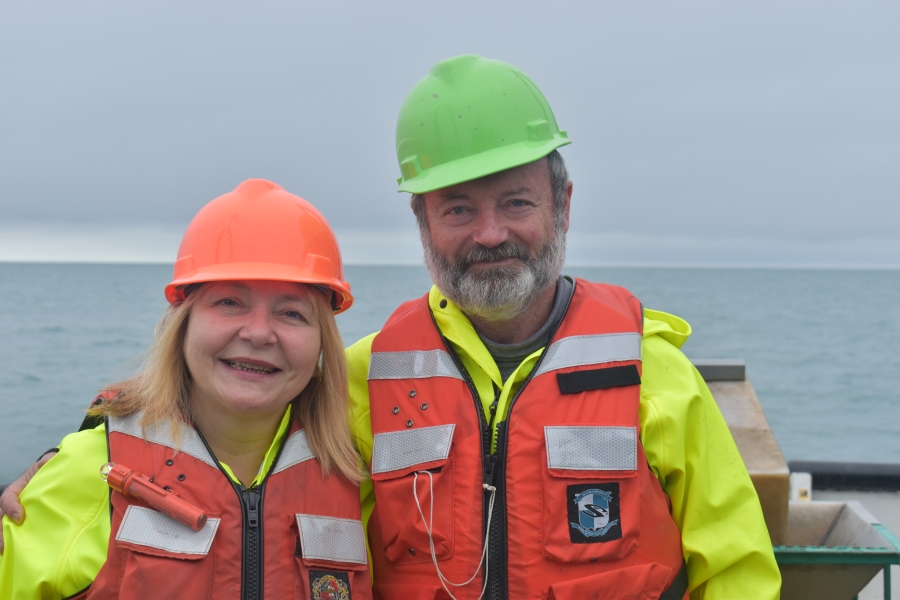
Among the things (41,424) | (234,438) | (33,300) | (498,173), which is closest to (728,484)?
(498,173)

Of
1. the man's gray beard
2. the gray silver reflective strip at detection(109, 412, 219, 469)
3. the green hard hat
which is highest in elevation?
the green hard hat

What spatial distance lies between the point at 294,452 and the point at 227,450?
0.19 meters

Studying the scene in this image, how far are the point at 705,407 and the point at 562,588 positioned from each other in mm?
691

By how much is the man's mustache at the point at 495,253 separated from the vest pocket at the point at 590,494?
0.56 m

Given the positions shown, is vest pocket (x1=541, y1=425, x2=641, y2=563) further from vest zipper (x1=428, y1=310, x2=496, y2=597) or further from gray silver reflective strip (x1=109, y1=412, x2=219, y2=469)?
gray silver reflective strip (x1=109, y1=412, x2=219, y2=469)

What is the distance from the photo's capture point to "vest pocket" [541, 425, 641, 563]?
7.86 feet

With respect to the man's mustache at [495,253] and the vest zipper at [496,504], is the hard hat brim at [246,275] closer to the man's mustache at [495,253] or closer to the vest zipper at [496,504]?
the man's mustache at [495,253]

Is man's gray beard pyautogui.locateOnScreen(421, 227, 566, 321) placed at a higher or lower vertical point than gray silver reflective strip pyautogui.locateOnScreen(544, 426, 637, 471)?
higher

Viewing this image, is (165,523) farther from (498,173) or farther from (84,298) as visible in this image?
(84,298)

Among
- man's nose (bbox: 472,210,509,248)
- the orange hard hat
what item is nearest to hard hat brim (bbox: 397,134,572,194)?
man's nose (bbox: 472,210,509,248)

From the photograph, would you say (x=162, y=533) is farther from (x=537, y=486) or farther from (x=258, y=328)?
(x=537, y=486)

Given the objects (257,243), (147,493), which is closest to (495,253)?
(257,243)

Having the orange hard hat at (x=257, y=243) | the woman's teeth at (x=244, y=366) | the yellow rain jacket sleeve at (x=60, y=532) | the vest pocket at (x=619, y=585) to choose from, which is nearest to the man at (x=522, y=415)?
the vest pocket at (x=619, y=585)

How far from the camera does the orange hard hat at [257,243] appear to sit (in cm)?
237
